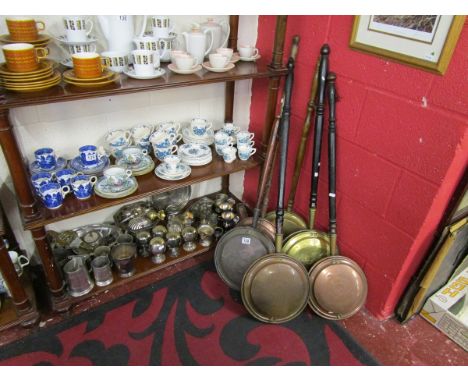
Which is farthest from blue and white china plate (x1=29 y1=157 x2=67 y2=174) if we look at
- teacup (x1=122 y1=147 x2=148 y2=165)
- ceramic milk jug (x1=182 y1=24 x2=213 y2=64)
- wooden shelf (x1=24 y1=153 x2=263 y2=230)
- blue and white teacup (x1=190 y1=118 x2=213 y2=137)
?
ceramic milk jug (x1=182 y1=24 x2=213 y2=64)

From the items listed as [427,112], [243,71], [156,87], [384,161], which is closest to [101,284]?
[156,87]

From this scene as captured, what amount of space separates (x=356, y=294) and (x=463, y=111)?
0.79 m

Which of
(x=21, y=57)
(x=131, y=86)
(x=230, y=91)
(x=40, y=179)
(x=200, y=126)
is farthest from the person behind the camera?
(x=230, y=91)

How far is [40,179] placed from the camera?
124cm

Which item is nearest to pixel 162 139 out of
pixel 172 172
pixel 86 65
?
pixel 172 172

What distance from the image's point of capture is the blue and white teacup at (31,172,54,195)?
1.23 metres

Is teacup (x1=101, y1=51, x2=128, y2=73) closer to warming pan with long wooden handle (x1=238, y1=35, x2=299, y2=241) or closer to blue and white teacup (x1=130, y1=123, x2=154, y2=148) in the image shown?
blue and white teacup (x1=130, y1=123, x2=154, y2=148)

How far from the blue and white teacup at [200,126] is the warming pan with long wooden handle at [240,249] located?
0.30 meters

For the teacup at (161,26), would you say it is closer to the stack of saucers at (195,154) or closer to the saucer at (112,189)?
the stack of saucers at (195,154)

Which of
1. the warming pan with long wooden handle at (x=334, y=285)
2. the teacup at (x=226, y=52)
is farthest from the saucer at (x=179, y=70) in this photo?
the warming pan with long wooden handle at (x=334, y=285)

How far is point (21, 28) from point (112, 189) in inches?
22.7

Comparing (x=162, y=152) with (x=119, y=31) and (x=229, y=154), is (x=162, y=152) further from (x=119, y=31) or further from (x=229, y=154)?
(x=119, y=31)

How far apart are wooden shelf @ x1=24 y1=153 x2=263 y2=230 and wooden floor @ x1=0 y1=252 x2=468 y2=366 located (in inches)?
18.4

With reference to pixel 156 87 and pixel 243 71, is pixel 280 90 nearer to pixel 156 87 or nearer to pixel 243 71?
pixel 243 71
